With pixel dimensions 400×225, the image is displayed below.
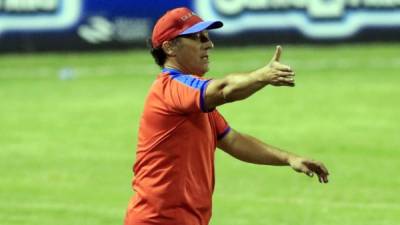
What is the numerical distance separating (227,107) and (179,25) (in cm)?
1280

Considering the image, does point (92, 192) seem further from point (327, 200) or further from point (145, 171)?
point (145, 171)

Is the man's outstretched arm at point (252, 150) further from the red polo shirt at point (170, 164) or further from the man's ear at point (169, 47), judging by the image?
the man's ear at point (169, 47)

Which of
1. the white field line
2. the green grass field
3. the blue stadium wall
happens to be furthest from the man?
→ the blue stadium wall

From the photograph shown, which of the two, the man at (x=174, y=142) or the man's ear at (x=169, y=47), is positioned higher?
the man's ear at (x=169, y=47)

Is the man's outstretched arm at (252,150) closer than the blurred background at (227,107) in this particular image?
Yes

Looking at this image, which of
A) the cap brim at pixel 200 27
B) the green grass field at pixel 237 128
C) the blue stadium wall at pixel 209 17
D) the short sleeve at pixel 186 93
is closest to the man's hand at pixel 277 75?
the short sleeve at pixel 186 93

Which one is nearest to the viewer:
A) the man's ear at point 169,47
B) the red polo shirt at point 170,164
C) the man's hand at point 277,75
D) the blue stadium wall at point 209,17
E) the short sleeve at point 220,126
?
the man's hand at point 277,75

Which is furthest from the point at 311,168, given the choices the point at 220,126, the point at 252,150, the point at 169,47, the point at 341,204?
the point at 341,204

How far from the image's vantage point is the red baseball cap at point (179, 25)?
23.5ft

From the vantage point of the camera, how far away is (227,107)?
19984 mm

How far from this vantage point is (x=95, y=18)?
2469 cm

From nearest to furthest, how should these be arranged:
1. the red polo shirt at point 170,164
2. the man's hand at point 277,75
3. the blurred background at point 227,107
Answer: the man's hand at point 277,75
the red polo shirt at point 170,164
the blurred background at point 227,107

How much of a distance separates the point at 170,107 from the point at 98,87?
50.1 ft

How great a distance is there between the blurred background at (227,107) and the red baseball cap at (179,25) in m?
5.28
